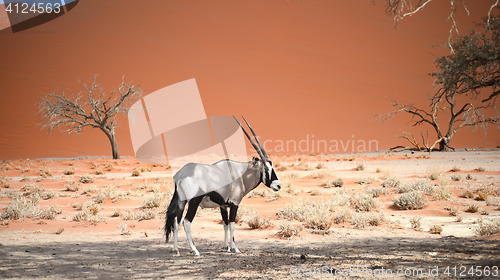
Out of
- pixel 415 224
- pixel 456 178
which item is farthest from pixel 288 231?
pixel 456 178

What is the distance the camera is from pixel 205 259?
→ 5164 millimetres

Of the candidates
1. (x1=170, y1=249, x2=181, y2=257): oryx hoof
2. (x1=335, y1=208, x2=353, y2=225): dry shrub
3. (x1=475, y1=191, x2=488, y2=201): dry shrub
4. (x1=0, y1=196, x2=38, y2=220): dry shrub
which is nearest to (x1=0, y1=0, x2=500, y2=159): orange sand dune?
(x1=475, y1=191, x2=488, y2=201): dry shrub

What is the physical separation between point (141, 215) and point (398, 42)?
198 feet

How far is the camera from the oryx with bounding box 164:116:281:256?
15.9 feet

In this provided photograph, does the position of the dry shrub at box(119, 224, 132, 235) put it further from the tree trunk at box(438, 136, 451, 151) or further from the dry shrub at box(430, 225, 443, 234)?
the tree trunk at box(438, 136, 451, 151)

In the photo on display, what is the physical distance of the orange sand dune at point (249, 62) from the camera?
4238 cm

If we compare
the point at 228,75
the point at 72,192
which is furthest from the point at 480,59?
the point at 228,75

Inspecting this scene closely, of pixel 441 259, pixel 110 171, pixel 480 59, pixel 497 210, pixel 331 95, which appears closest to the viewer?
pixel 441 259

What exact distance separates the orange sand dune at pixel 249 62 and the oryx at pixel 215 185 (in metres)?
33.1

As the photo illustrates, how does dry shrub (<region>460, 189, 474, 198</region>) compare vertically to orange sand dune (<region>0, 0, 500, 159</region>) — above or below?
→ below

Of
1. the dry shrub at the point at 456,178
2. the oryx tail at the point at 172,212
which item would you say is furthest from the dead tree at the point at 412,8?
the dry shrub at the point at 456,178

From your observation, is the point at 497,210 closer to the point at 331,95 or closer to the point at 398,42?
the point at 331,95

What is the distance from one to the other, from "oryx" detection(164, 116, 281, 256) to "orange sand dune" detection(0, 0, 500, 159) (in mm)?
33128

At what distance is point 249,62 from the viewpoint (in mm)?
54281
